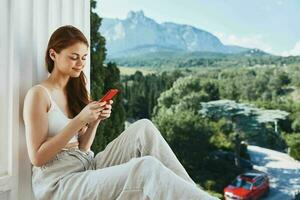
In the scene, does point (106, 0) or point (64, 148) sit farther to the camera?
point (106, 0)

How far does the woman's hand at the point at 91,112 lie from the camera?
146 centimetres

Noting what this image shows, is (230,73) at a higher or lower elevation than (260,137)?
higher

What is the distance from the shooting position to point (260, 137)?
3.07m

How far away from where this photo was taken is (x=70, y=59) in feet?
5.22

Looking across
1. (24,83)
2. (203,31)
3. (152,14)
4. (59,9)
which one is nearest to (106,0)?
(152,14)

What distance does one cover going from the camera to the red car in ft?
10.2

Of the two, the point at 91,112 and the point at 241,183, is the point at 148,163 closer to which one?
the point at 91,112

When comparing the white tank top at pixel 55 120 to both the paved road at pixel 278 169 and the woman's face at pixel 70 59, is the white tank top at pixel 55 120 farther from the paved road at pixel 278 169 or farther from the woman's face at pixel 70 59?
the paved road at pixel 278 169

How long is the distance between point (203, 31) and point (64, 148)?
1905 millimetres

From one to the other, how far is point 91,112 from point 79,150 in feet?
0.70

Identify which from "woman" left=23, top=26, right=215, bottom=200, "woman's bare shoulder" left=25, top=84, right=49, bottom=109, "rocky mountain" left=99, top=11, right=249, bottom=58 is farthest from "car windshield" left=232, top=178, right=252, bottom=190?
"woman's bare shoulder" left=25, top=84, right=49, bottom=109

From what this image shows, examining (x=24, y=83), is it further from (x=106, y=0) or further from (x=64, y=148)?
(x=106, y=0)

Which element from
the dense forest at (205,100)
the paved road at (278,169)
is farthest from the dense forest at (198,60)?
the paved road at (278,169)

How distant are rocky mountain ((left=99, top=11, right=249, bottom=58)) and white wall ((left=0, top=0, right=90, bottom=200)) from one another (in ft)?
5.21
